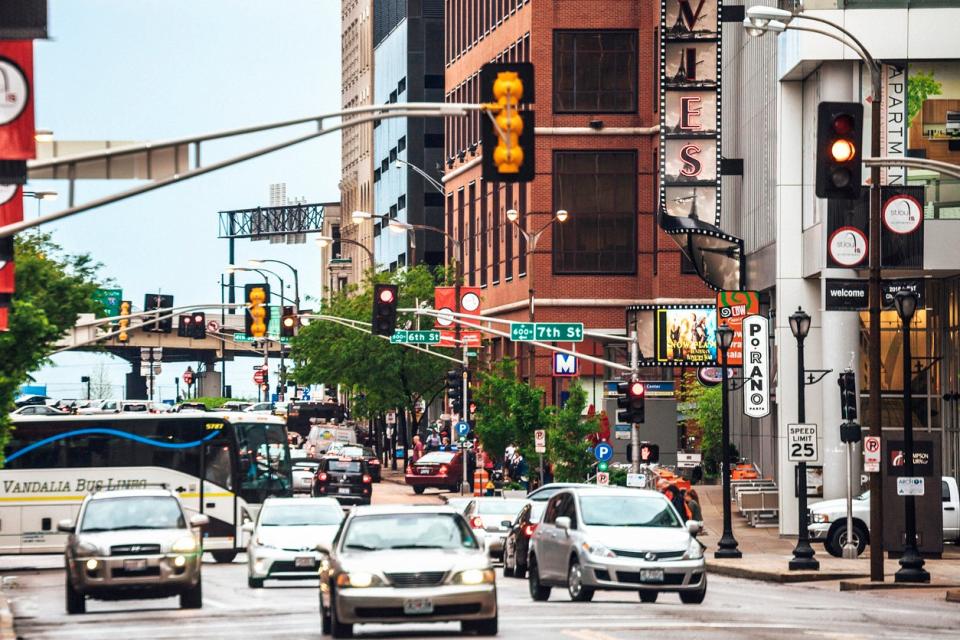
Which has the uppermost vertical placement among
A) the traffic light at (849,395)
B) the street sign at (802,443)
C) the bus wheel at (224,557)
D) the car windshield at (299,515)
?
the traffic light at (849,395)

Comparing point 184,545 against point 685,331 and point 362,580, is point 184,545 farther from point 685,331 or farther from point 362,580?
point 685,331

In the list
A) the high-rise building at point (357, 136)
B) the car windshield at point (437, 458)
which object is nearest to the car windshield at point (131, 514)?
the car windshield at point (437, 458)

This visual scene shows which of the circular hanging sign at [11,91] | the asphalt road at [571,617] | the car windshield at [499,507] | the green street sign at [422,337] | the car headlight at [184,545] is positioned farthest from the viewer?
the green street sign at [422,337]

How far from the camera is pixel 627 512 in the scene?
1056 inches

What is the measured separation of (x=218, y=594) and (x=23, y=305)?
7.15 meters

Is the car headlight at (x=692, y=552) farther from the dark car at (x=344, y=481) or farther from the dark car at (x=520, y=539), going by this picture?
the dark car at (x=344, y=481)

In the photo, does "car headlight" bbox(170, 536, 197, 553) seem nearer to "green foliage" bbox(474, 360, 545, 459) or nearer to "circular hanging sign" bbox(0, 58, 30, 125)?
"circular hanging sign" bbox(0, 58, 30, 125)

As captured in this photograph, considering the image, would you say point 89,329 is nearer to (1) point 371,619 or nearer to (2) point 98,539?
(2) point 98,539

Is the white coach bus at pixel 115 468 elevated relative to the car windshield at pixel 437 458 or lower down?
elevated

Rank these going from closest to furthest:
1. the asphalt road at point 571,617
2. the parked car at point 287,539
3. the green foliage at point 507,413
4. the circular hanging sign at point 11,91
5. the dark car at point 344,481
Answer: the asphalt road at point 571,617 → the circular hanging sign at point 11,91 → the parked car at point 287,539 → the dark car at point 344,481 → the green foliage at point 507,413

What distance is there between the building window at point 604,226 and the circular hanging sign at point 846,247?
4421cm

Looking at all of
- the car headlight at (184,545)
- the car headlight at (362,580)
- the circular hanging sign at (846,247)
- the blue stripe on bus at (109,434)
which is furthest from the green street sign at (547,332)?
the car headlight at (362,580)

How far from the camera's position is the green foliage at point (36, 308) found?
34594 millimetres

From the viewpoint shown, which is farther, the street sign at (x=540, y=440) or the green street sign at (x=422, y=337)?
the green street sign at (x=422, y=337)
